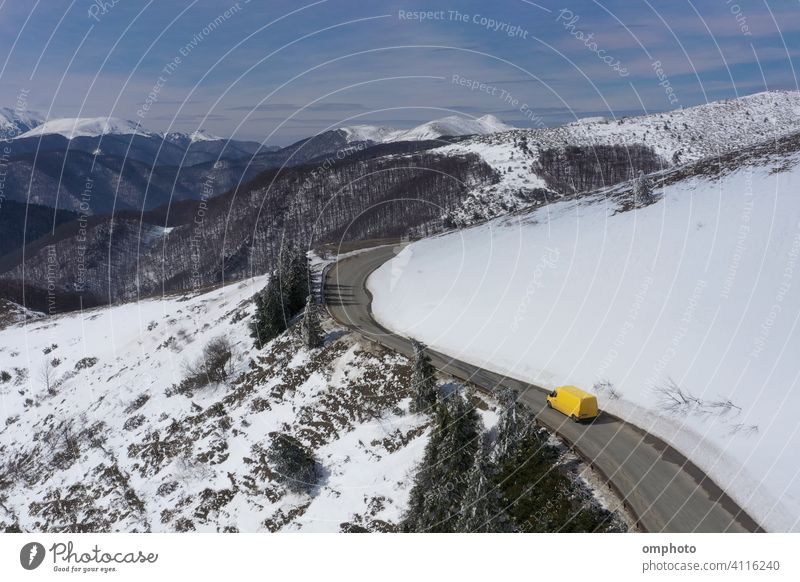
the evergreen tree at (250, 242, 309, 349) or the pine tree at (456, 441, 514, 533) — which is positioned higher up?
the evergreen tree at (250, 242, 309, 349)

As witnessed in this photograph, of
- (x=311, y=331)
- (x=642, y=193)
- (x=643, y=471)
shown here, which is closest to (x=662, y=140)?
(x=642, y=193)

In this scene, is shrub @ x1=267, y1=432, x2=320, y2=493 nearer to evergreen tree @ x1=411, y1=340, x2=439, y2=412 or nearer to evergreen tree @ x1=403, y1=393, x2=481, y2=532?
evergreen tree @ x1=411, y1=340, x2=439, y2=412

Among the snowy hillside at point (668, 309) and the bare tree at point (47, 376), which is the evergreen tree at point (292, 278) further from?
the bare tree at point (47, 376)

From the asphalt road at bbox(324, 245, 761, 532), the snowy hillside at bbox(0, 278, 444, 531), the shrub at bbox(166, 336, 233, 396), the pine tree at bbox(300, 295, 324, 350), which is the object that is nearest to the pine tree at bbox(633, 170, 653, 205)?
the asphalt road at bbox(324, 245, 761, 532)

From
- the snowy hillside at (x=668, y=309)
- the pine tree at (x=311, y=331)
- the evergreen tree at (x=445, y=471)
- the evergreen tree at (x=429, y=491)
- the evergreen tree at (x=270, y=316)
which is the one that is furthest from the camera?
the evergreen tree at (x=270, y=316)

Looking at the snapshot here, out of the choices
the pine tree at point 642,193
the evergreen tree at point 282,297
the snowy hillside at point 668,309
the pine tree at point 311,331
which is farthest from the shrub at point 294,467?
the pine tree at point 642,193

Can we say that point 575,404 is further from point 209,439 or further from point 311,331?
point 209,439

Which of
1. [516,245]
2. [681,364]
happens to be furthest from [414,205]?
[681,364]
